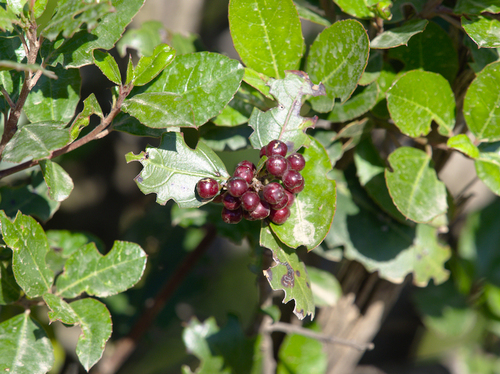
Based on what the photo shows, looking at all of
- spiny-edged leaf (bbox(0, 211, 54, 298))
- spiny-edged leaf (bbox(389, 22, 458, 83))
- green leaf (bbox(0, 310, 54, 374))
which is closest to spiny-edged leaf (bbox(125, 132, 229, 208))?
spiny-edged leaf (bbox(0, 211, 54, 298))

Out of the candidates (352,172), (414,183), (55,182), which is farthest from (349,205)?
(55,182)

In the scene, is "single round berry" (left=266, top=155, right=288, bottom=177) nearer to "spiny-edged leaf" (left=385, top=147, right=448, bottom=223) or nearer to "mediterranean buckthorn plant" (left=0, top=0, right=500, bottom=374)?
"mediterranean buckthorn plant" (left=0, top=0, right=500, bottom=374)

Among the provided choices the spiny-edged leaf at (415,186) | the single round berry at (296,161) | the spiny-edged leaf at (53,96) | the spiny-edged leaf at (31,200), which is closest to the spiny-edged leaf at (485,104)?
the spiny-edged leaf at (415,186)

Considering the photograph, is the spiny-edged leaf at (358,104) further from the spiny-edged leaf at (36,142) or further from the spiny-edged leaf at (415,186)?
the spiny-edged leaf at (36,142)

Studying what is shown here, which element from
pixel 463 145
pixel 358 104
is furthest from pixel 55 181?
pixel 463 145

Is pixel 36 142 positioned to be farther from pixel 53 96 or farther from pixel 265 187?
pixel 265 187

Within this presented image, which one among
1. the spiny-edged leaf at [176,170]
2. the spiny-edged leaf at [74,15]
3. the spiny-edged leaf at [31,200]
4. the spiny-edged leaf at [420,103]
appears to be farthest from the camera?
the spiny-edged leaf at [31,200]
